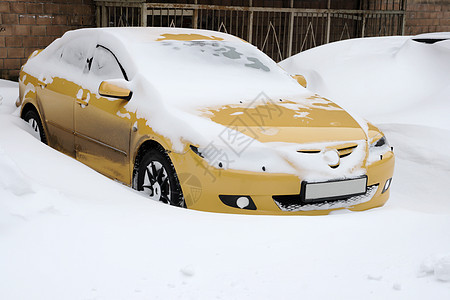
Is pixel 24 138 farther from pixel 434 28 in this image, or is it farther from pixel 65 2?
pixel 434 28

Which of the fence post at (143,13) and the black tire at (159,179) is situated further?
the fence post at (143,13)

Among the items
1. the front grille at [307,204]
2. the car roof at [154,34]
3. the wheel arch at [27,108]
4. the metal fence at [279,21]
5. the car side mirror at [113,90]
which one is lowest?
the front grille at [307,204]

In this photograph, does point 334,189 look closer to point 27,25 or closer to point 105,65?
point 105,65

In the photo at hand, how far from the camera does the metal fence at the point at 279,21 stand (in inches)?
392

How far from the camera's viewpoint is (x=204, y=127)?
3533 millimetres

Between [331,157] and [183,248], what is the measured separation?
124 cm

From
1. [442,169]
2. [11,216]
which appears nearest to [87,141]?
[11,216]

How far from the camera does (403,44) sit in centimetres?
660

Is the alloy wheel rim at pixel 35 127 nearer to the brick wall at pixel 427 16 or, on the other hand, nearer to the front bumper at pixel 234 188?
the front bumper at pixel 234 188

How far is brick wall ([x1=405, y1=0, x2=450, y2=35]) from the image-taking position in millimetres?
12930

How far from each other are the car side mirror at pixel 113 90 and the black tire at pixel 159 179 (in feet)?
1.61

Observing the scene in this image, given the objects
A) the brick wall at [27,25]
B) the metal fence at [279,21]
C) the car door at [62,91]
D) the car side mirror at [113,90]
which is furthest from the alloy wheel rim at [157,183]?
the metal fence at [279,21]

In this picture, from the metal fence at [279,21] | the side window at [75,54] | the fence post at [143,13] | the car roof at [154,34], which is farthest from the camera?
the metal fence at [279,21]

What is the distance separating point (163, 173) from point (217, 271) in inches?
50.5
